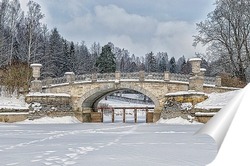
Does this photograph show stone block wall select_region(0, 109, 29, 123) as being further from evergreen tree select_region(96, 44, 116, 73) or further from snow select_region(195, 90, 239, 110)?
evergreen tree select_region(96, 44, 116, 73)

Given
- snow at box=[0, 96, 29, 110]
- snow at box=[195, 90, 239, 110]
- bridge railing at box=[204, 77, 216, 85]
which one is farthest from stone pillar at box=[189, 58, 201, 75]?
snow at box=[0, 96, 29, 110]

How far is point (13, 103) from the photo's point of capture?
81.0ft

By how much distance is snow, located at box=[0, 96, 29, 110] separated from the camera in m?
23.0

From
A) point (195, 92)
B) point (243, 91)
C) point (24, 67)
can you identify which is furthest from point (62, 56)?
point (243, 91)

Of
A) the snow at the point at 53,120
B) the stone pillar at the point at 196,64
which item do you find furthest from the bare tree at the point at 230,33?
the snow at the point at 53,120

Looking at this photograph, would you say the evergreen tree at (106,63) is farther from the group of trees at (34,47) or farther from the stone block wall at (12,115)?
the stone block wall at (12,115)

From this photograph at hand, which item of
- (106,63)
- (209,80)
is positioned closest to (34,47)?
(106,63)

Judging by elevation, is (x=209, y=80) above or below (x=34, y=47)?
below

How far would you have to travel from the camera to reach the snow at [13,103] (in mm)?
23047

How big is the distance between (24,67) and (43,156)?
23.3 metres

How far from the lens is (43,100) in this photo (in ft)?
79.5

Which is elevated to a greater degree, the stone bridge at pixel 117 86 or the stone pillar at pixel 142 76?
the stone pillar at pixel 142 76

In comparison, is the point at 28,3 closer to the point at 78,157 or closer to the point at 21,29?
the point at 21,29

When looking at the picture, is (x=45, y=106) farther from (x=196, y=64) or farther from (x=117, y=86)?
(x=196, y=64)
